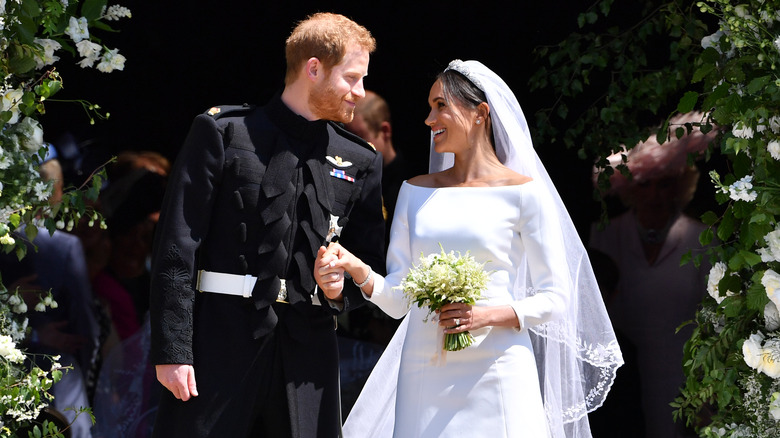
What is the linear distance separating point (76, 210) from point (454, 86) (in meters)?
1.44

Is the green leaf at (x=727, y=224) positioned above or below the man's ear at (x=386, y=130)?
below

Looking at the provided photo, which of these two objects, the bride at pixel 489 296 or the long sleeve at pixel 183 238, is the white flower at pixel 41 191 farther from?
the bride at pixel 489 296

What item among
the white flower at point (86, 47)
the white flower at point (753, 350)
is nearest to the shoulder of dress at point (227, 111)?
the white flower at point (86, 47)

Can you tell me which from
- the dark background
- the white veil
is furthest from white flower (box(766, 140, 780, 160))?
the dark background

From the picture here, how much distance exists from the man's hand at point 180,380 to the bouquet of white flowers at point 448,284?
0.73 metres

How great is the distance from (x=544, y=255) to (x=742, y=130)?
774 millimetres

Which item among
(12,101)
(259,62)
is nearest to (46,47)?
(12,101)

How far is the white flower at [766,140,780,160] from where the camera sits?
3.17 m

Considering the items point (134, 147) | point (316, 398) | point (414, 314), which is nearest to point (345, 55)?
point (414, 314)

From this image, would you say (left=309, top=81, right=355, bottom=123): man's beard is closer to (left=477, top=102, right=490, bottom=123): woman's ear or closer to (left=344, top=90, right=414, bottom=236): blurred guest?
(left=477, top=102, right=490, bottom=123): woman's ear

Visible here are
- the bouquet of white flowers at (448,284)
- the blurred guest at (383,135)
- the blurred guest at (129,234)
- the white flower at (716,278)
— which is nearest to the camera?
the bouquet of white flowers at (448,284)

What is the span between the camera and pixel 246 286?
3160 millimetres

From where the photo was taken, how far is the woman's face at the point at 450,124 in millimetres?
3436

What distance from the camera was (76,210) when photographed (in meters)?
3.55
